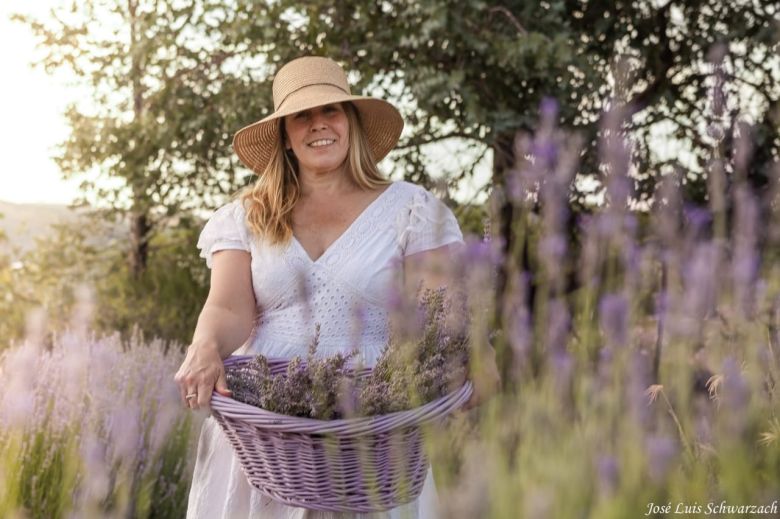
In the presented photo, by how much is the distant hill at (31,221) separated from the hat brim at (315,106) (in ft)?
13.1

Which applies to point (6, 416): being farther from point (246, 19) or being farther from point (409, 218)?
point (246, 19)

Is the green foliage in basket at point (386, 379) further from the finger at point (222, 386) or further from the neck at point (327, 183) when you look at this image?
the neck at point (327, 183)

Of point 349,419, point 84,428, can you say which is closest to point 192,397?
point 349,419

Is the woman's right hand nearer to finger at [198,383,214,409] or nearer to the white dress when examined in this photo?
finger at [198,383,214,409]

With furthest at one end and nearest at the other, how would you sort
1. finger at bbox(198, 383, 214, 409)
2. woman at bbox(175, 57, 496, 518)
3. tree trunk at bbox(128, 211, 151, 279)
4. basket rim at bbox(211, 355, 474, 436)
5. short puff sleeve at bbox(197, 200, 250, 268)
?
tree trunk at bbox(128, 211, 151, 279) < short puff sleeve at bbox(197, 200, 250, 268) < woman at bbox(175, 57, 496, 518) < finger at bbox(198, 383, 214, 409) < basket rim at bbox(211, 355, 474, 436)

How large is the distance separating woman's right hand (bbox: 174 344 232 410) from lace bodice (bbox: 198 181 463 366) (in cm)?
39

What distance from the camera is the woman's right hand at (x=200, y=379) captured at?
179 cm

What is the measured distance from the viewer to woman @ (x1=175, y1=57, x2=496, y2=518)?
2252mm

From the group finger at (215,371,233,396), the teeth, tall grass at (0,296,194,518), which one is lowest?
tall grass at (0,296,194,518)

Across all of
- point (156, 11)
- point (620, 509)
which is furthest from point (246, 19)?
point (620, 509)

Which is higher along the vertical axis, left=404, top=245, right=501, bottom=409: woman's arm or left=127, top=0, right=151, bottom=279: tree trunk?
left=127, top=0, right=151, bottom=279: tree trunk
